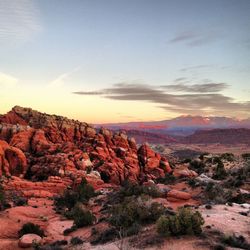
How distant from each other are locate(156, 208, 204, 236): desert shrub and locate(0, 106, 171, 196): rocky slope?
3877cm

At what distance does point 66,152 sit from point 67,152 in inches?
8.0

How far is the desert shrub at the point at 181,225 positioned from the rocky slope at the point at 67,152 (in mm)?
38770

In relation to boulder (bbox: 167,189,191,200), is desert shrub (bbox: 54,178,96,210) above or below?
below

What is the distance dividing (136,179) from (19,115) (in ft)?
122

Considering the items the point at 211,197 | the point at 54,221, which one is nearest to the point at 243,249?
the point at 211,197

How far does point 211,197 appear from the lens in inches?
1373

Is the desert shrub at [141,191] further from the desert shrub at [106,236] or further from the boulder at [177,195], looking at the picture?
the desert shrub at [106,236]

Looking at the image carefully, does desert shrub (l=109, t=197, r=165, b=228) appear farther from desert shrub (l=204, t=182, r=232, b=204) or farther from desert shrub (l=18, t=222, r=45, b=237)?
desert shrub (l=204, t=182, r=232, b=204)

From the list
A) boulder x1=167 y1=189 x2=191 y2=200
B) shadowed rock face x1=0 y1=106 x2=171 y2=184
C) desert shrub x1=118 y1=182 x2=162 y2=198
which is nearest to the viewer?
boulder x1=167 y1=189 x2=191 y2=200

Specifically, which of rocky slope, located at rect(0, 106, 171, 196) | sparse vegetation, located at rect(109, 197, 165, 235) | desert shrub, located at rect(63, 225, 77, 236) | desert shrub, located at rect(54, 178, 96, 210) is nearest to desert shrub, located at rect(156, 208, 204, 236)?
sparse vegetation, located at rect(109, 197, 165, 235)

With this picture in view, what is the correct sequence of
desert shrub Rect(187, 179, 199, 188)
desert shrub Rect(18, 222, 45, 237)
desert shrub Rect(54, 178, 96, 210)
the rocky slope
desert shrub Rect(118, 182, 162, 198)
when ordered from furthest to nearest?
the rocky slope, desert shrub Rect(187, 179, 199, 188), desert shrub Rect(54, 178, 96, 210), desert shrub Rect(118, 182, 162, 198), desert shrub Rect(18, 222, 45, 237)

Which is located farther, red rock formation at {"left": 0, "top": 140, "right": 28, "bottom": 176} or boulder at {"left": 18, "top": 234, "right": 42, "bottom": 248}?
red rock formation at {"left": 0, "top": 140, "right": 28, "bottom": 176}

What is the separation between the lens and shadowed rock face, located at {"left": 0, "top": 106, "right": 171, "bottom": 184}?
59.4 meters

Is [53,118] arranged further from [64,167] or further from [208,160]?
[208,160]
